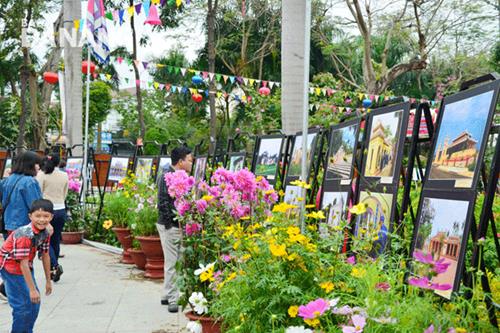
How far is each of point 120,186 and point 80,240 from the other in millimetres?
1644

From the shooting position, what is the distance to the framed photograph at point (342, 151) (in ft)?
17.0

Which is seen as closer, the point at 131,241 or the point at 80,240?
the point at 131,241

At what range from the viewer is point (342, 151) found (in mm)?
5516

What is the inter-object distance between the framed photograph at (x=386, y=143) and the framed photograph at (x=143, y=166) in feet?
21.4

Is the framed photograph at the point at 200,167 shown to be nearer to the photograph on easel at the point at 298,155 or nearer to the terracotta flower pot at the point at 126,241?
the terracotta flower pot at the point at 126,241

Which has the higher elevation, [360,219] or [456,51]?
[456,51]

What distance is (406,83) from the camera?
39.0m

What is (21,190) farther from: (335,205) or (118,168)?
(118,168)

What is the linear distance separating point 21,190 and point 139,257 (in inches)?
117

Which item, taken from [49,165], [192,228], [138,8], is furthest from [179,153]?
[138,8]

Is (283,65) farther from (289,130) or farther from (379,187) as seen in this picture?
(379,187)

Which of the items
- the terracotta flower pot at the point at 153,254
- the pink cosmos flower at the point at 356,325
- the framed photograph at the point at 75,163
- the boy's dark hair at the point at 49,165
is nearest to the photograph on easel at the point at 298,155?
the terracotta flower pot at the point at 153,254

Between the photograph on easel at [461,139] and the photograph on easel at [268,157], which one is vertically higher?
the photograph on easel at [461,139]

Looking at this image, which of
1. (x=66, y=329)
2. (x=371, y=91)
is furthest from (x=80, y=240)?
(x=371, y=91)
